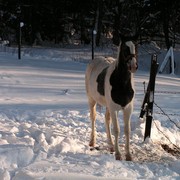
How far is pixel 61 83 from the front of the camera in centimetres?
1302

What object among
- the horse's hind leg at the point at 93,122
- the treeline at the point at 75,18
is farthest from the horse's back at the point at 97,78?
the treeline at the point at 75,18

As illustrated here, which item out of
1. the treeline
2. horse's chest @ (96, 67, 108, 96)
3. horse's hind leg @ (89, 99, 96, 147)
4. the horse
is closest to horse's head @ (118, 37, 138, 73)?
the horse

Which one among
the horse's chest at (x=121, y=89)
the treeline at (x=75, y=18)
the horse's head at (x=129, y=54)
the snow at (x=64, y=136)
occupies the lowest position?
the snow at (x=64, y=136)

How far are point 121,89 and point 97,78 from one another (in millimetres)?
791

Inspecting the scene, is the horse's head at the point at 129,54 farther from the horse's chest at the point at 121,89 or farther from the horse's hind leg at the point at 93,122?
the horse's hind leg at the point at 93,122

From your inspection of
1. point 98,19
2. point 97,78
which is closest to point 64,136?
point 97,78

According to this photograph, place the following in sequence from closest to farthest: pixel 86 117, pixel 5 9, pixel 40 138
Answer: pixel 40 138 < pixel 86 117 < pixel 5 9

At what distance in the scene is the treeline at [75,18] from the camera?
31953 millimetres

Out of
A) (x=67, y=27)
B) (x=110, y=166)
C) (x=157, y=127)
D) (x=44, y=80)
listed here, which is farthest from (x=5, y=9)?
(x=110, y=166)

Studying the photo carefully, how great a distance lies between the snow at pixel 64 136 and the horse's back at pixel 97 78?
76 cm

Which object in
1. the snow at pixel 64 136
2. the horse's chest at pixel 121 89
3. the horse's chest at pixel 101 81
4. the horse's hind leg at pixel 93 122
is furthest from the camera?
the horse's hind leg at pixel 93 122

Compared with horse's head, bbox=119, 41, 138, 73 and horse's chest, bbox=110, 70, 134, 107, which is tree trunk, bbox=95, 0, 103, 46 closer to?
horse's chest, bbox=110, 70, 134, 107

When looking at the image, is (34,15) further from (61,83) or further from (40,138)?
(40,138)

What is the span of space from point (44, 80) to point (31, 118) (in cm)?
499
